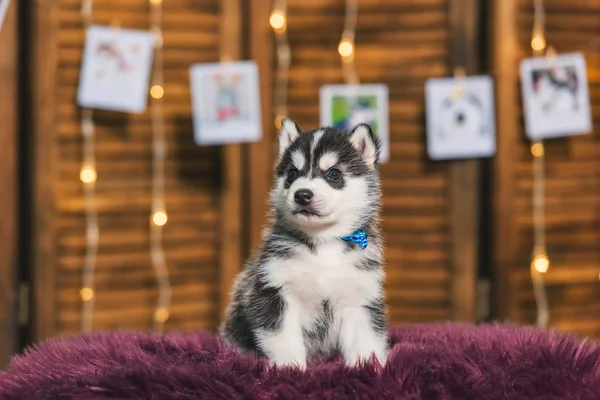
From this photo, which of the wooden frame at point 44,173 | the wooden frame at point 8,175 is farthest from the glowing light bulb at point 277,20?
the wooden frame at point 8,175

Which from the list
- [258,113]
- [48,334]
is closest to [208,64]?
[258,113]

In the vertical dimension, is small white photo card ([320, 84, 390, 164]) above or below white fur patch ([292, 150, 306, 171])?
above

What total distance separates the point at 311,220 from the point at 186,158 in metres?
0.99

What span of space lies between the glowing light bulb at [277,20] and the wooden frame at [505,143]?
614mm

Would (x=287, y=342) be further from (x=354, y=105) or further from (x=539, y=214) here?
(x=539, y=214)

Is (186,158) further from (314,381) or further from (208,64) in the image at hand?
(314,381)

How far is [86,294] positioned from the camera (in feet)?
6.11

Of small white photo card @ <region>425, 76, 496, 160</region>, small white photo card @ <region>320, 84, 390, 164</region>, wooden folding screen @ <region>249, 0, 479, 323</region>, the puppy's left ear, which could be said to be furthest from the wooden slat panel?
the puppy's left ear

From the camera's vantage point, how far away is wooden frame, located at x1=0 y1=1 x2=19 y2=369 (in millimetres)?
1807

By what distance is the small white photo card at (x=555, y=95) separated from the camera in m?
1.93

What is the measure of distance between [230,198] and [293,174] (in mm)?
883

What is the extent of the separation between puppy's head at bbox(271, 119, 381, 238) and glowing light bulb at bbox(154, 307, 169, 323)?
91cm

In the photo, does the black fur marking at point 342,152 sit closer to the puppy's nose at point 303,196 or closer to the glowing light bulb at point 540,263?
the puppy's nose at point 303,196

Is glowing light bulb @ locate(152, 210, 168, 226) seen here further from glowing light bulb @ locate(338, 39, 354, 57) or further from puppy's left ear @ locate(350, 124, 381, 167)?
puppy's left ear @ locate(350, 124, 381, 167)
